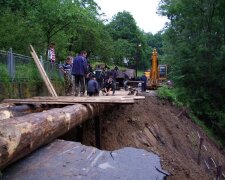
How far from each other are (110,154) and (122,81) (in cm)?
3004

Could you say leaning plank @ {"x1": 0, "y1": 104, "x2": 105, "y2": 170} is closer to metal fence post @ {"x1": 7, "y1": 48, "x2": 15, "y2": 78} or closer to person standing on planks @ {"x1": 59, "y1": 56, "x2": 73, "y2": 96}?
metal fence post @ {"x1": 7, "y1": 48, "x2": 15, "y2": 78}

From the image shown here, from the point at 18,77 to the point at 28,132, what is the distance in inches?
308

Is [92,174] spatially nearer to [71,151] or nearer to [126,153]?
[71,151]

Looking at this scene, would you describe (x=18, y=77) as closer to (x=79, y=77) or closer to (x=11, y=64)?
(x=11, y=64)

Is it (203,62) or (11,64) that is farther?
(203,62)

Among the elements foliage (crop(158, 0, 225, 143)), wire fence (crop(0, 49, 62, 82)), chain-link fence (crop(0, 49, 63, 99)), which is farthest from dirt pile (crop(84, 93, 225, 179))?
foliage (crop(158, 0, 225, 143))

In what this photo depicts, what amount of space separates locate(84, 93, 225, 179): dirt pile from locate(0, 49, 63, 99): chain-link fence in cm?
268

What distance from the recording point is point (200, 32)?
2972cm

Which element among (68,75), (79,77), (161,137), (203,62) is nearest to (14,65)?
(79,77)

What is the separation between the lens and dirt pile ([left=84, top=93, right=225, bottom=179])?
10811 millimetres

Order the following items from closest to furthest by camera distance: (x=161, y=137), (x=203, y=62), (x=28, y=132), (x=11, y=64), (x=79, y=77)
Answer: (x=28, y=132) < (x=11, y=64) < (x=161, y=137) < (x=79, y=77) < (x=203, y=62)

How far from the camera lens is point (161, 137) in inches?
602

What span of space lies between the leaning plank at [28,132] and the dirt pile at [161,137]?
189 centimetres

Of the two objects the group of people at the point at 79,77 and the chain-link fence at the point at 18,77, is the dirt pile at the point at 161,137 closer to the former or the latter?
the group of people at the point at 79,77
